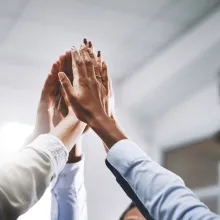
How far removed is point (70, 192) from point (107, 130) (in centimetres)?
46

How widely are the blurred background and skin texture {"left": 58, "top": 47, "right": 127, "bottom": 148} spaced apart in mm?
1657

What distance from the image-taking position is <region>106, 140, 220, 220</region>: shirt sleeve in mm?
709

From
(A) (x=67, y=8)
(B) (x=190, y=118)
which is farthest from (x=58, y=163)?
(B) (x=190, y=118)

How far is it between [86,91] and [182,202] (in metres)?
0.37

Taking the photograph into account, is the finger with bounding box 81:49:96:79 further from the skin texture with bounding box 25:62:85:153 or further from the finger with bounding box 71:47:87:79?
the skin texture with bounding box 25:62:85:153

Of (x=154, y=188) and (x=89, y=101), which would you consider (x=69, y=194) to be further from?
(x=154, y=188)

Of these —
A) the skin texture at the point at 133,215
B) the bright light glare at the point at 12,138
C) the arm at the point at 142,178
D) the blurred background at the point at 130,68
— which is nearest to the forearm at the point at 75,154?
the arm at the point at 142,178

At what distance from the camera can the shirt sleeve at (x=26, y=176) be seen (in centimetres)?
85

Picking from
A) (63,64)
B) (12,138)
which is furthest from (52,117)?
(12,138)

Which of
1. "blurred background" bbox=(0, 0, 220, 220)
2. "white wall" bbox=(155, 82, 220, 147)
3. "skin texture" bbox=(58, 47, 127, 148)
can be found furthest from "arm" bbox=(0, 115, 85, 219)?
"white wall" bbox=(155, 82, 220, 147)

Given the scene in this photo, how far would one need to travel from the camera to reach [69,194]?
129 centimetres

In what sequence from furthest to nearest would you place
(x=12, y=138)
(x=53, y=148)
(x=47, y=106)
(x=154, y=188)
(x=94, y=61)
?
(x=12, y=138), (x=47, y=106), (x=94, y=61), (x=53, y=148), (x=154, y=188)

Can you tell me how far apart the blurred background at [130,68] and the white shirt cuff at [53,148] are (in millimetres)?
1739

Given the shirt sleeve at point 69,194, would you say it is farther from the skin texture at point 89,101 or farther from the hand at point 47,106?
the skin texture at point 89,101
